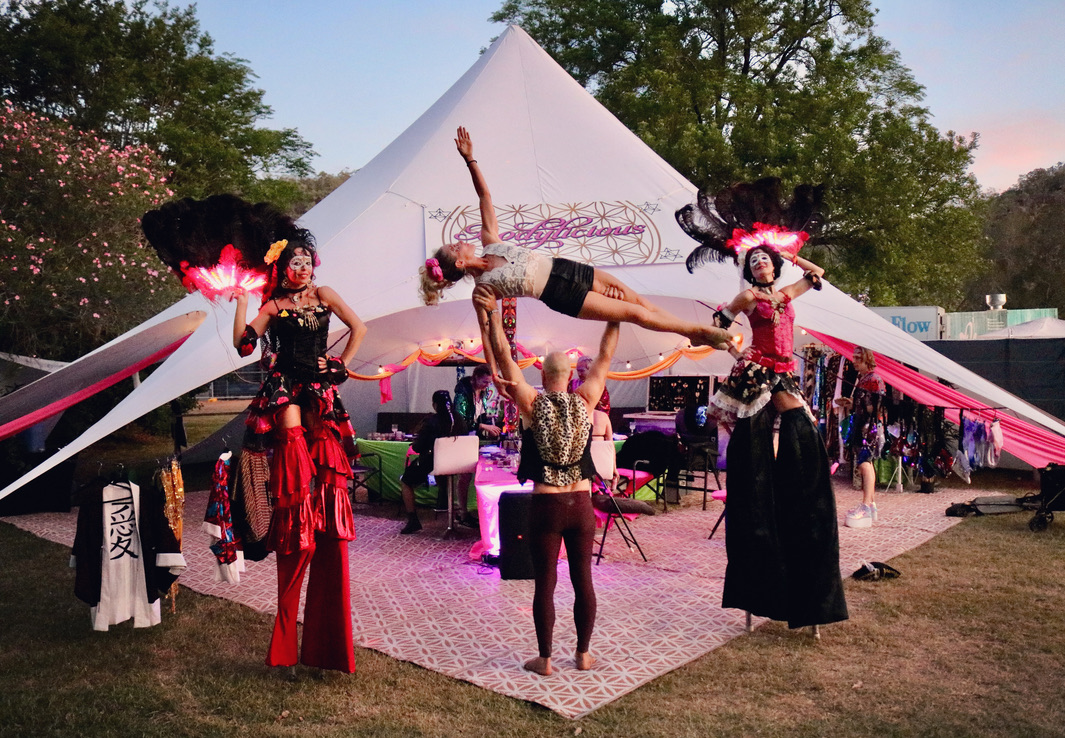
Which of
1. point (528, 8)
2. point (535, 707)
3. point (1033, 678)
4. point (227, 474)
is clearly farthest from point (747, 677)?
point (528, 8)

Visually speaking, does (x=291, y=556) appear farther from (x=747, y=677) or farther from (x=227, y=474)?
(x=747, y=677)

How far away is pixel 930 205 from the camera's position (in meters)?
15.6

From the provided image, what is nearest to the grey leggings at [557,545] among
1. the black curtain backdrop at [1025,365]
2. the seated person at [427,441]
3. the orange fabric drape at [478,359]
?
the seated person at [427,441]


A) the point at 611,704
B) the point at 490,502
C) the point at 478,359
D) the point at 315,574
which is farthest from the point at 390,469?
the point at 611,704

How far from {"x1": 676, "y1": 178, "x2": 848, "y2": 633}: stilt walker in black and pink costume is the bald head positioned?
91 centimetres

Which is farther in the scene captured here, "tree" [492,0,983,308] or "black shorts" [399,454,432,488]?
"tree" [492,0,983,308]

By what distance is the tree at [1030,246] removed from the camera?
2964 centimetres

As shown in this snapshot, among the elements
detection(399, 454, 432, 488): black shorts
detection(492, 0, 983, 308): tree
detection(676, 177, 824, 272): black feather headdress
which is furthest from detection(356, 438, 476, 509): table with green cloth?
detection(492, 0, 983, 308): tree

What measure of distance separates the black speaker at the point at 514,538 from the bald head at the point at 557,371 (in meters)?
1.25

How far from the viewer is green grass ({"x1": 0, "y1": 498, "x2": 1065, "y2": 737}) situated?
3066 mm

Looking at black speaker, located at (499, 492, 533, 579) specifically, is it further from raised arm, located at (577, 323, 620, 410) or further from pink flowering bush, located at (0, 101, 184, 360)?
pink flowering bush, located at (0, 101, 184, 360)

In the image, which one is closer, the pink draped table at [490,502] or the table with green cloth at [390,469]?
the pink draped table at [490,502]

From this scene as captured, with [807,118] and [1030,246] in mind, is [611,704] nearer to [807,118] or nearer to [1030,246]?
[807,118]

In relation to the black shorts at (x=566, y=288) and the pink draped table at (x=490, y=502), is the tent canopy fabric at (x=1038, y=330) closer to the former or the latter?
the pink draped table at (x=490, y=502)
